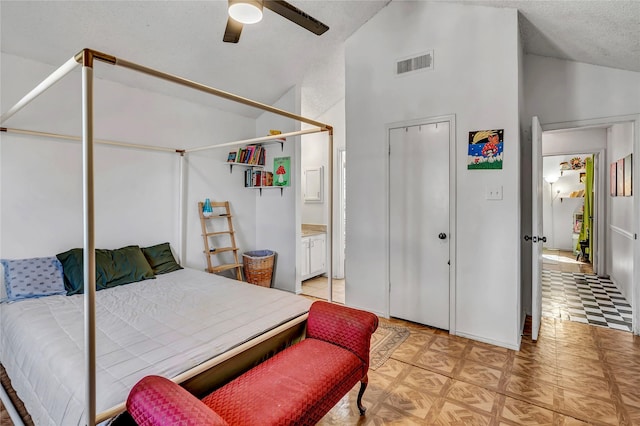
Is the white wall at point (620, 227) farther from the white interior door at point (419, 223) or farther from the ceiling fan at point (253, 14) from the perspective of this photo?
the ceiling fan at point (253, 14)

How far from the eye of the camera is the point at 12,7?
2.29m

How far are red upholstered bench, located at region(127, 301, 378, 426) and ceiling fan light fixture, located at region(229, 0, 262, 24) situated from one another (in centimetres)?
184

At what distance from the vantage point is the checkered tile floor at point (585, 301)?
11.3ft

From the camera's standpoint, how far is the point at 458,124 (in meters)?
2.98

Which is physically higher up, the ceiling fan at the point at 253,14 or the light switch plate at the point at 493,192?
the ceiling fan at the point at 253,14

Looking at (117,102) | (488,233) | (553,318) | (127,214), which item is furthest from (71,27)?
(553,318)

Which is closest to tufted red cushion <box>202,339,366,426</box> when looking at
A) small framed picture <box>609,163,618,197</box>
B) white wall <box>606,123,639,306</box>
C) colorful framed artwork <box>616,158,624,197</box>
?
white wall <box>606,123,639,306</box>

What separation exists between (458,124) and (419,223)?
100 cm

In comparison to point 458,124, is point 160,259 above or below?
below

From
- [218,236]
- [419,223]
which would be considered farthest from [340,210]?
[419,223]

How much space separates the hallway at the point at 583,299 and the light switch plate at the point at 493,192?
1.77m

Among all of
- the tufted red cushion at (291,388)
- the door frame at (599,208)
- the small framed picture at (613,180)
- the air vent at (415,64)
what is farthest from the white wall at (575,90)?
the tufted red cushion at (291,388)

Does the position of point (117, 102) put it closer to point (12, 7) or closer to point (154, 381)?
point (12, 7)

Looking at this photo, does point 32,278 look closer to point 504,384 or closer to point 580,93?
point 504,384
